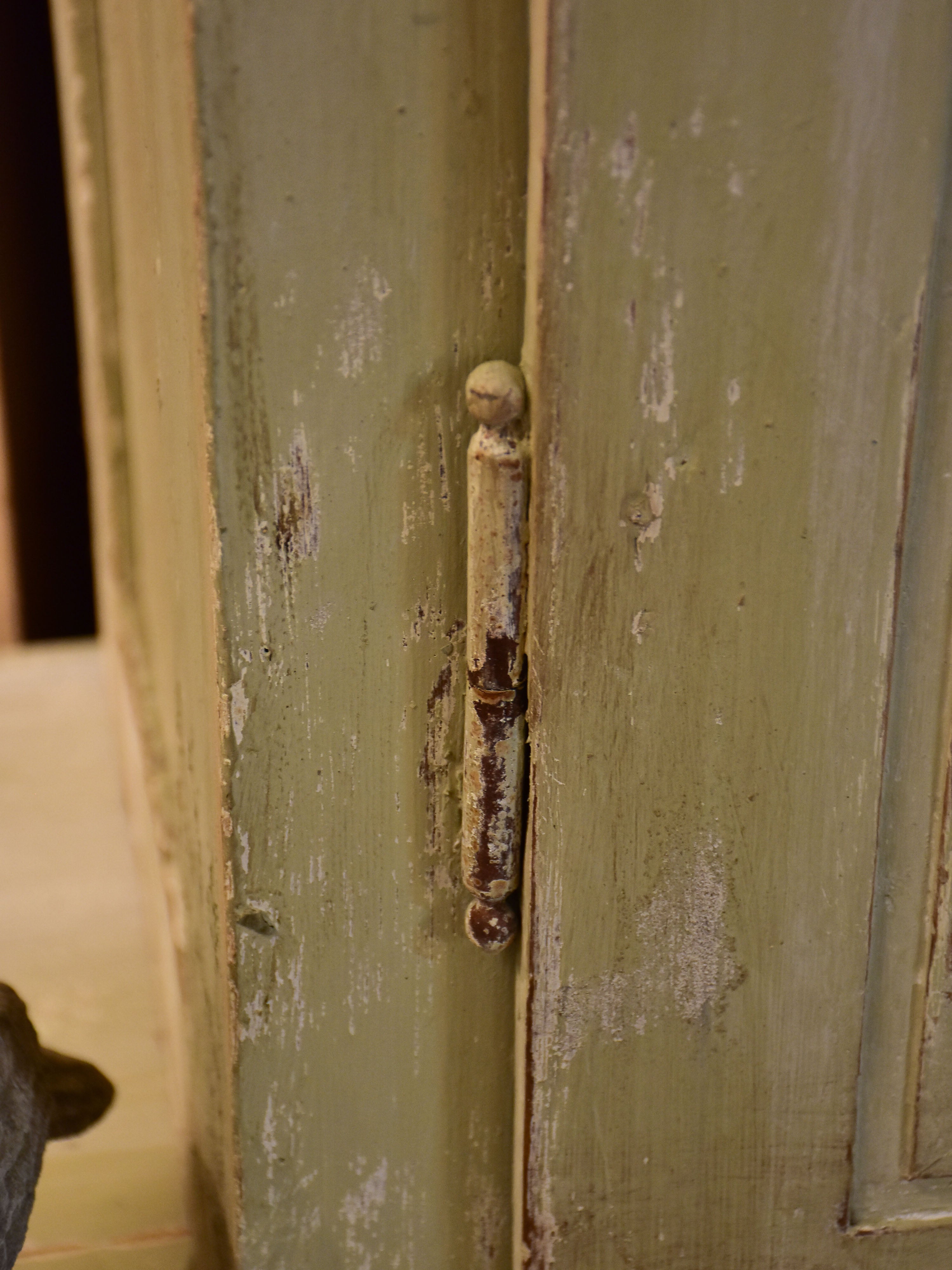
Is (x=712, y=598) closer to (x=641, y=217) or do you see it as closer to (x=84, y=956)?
(x=641, y=217)

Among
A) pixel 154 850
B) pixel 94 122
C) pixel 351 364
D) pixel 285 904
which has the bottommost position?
pixel 154 850

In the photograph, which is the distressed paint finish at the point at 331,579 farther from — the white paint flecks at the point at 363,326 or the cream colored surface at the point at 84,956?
the cream colored surface at the point at 84,956

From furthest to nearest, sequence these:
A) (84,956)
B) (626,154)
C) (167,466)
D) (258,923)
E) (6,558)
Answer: (6,558), (84,956), (167,466), (258,923), (626,154)

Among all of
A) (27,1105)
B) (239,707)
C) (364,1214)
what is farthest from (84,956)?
(239,707)

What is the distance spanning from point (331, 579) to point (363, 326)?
15cm

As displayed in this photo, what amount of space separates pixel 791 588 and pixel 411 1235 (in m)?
0.54

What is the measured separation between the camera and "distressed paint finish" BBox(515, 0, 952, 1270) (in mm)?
664

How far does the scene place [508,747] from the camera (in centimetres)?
76

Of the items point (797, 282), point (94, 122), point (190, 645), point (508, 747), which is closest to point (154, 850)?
point (190, 645)

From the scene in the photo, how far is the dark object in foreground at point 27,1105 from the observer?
82 cm

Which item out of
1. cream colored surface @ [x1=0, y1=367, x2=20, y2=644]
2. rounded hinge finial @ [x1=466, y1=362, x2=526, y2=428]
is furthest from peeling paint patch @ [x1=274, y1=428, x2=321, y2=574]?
cream colored surface @ [x1=0, y1=367, x2=20, y2=644]

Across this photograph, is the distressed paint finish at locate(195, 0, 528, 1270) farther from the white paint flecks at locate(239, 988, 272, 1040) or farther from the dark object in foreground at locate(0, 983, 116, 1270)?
the dark object in foreground at locate(0, 983, 116, 1270)

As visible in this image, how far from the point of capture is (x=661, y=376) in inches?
27.5

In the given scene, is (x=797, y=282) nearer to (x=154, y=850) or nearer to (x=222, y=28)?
(x=222, y=28)
